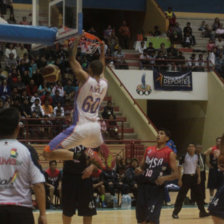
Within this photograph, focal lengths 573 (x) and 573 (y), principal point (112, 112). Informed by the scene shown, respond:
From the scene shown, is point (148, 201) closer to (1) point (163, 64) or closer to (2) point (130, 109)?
(2) point (130, 109)

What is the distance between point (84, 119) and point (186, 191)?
21.7 feet

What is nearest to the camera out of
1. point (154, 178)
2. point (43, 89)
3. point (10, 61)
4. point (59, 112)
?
point (154, 178)

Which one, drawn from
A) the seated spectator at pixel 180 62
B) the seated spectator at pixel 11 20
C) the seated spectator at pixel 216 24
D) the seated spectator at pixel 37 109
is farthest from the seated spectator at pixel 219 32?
the seated spectator at pixel 37 109

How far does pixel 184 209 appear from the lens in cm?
1572

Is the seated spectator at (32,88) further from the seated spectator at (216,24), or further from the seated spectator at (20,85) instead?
the seated spectator at (216,24)

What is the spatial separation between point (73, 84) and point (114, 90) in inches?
86.8

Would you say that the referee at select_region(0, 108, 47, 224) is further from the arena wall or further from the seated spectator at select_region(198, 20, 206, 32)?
the seated spectator at select_region(198, 20, 206, 32)

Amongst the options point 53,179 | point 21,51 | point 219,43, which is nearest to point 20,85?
point 21,51

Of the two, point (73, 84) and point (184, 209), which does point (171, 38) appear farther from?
point (184, 209)

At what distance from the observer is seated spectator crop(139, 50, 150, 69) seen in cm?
2393

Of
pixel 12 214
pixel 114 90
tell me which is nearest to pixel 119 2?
pixel 114 90

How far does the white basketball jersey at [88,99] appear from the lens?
7842 millimetres

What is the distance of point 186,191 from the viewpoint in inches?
547

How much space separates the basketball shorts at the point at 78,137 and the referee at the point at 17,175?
2481mm
